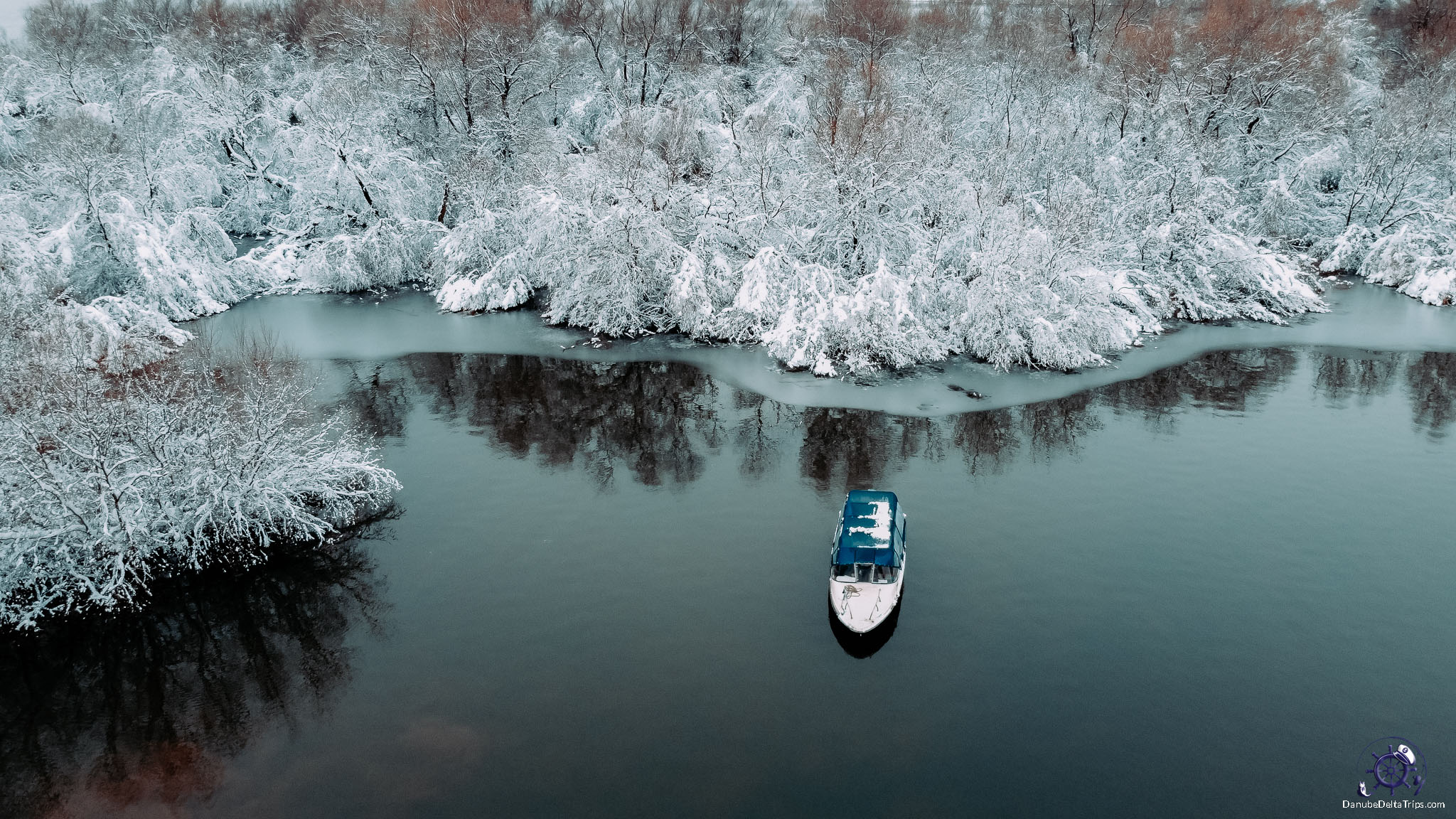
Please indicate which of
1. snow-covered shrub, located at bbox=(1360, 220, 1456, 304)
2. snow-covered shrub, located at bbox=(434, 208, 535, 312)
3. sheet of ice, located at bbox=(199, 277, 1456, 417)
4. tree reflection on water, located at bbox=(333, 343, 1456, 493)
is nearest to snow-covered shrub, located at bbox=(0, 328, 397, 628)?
tree reflection on water, located at bbox=(333, 343, 1456, 493)

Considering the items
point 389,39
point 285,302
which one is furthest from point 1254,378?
point 389,39

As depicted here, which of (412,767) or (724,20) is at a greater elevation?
(724,20)

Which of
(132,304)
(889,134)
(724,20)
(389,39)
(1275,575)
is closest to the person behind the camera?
(1275,575)

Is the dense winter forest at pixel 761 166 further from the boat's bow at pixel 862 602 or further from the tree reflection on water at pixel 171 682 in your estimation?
the boat's bow at pixel 862 602

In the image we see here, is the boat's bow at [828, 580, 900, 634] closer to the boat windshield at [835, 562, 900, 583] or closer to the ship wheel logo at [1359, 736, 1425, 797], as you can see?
the boat windshield at [835, 562, 900, 583]

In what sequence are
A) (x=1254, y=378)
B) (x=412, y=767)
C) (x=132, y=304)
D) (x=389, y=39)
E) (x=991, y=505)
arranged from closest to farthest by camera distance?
(x=412, y=767) < (x=991, y=505) < (x=1254, y=378) < (x=132, y=304) < (x=389, y=39)

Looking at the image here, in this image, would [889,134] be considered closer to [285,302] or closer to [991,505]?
[991,505]

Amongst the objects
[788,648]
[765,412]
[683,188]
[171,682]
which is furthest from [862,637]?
[683,188]
